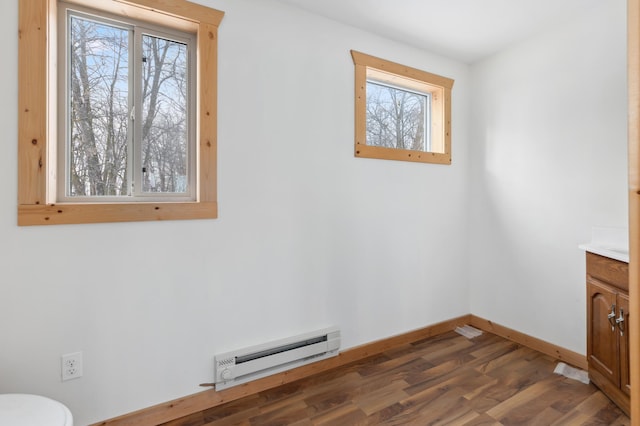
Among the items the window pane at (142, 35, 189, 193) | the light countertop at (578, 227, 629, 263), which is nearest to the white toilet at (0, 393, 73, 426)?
the window pane at (142, 35, 189, 193)

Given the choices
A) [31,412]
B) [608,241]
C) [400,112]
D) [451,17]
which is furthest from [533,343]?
[31,412]

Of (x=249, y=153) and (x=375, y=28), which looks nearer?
(x=249, y=153)

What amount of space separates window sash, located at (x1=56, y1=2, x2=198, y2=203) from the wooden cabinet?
2511 millimetres

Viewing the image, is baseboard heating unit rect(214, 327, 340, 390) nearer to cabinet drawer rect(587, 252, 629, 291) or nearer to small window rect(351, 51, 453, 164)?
small window rect(351, 51, 453, 164)

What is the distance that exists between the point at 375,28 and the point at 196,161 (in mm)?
1680

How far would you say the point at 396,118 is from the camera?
2.84 meters

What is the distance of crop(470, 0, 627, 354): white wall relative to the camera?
220 centimetres

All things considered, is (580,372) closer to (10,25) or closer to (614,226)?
(614,226)

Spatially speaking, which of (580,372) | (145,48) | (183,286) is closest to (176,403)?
(183,286)

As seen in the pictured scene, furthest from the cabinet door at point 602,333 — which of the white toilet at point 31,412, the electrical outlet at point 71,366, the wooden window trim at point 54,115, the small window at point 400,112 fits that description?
the electrical outlet at point 71,366

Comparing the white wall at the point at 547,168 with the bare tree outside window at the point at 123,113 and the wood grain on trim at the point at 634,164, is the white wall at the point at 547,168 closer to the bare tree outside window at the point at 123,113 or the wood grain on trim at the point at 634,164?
the wood grain on trim at the point at 634,164

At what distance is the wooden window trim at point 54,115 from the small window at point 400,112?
1.08 metres

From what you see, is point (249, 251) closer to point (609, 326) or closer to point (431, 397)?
point (431, 397)

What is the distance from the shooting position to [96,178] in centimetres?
178
